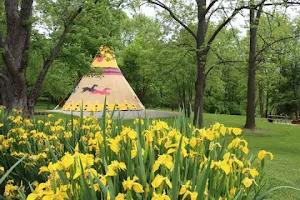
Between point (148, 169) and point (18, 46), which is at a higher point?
point (18, 46)

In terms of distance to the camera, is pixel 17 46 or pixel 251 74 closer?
pixel 17 46

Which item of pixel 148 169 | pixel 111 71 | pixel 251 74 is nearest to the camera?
pixel 148 169

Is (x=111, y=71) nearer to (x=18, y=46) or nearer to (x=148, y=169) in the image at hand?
(x=18, y=46)

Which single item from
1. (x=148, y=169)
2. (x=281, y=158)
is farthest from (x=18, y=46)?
(x=148, y=169)

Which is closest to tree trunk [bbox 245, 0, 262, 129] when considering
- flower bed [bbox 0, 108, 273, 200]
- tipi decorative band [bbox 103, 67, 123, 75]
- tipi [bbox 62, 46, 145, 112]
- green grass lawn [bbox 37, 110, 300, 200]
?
green grass lawn [bbox 37, 110, 300, 200]

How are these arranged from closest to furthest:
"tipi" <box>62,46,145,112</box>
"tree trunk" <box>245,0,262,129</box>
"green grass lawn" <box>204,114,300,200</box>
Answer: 1. "green grass lawn" <box>204,114,300,200</box>
2. "tree trunk" <box>245,0,262,129</box>
3. "tipi" <box>62,46,145,112</box>

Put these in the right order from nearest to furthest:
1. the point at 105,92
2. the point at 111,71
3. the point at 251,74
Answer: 1. the point at 251,74
2. the point at 105,92
3. the point at 111,71

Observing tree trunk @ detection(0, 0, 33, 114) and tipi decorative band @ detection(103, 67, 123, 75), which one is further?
tipi decorative band @ detection(103, 67, 123, 75)

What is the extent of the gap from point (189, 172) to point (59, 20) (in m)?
8.35

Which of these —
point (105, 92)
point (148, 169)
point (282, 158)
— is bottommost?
point (282, 158)

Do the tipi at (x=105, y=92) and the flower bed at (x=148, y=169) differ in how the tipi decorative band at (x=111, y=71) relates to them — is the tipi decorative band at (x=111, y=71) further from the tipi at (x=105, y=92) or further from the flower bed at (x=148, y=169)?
the flower bed at (x=148, y=169)

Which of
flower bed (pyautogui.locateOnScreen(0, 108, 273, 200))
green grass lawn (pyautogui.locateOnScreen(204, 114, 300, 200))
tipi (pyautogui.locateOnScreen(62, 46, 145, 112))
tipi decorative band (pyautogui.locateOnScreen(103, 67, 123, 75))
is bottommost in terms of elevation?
green grass lawn (pyautogui.locateOnScreen(204, 114, 300, 200))

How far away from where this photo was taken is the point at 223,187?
157 cm

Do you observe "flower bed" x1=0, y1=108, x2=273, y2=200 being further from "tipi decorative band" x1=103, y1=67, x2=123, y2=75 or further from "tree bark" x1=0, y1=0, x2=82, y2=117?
"tipi decorative band" x1=103, y1=67, x2=123, y2=75
